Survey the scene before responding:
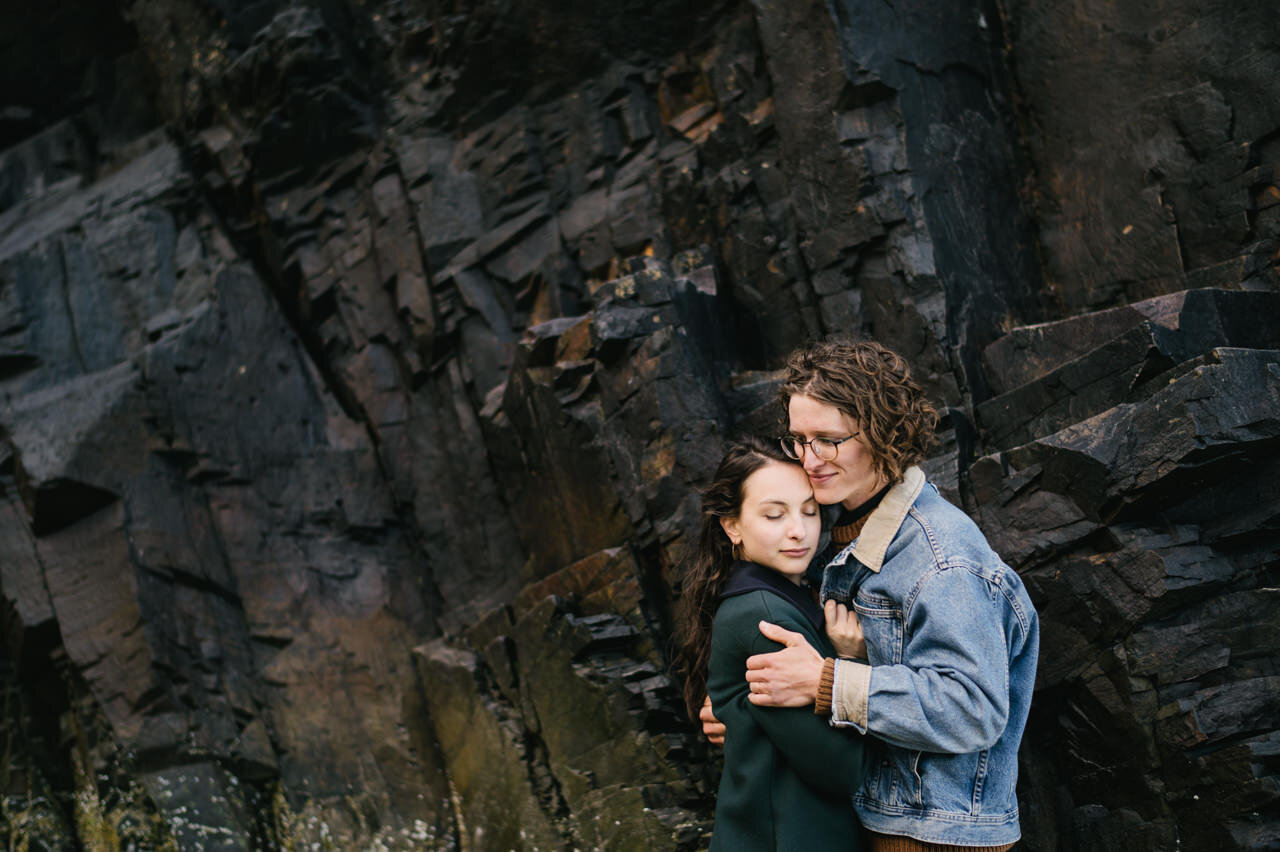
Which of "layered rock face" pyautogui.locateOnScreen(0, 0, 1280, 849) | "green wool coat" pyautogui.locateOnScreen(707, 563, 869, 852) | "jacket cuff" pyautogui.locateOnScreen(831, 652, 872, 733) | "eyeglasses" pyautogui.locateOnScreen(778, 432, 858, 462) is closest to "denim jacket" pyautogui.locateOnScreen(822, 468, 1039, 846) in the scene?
"jacket cuff" pyautogui.locateOnScreen(831, 652, 872, 733)

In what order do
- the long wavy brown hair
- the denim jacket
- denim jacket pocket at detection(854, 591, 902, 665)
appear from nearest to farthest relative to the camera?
the denim jacket < denim jacket pocket at detection(854, 591, 902, 665) < the long wavy brown hair

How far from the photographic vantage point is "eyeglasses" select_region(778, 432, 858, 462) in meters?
3.76

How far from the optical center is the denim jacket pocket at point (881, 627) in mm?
3520

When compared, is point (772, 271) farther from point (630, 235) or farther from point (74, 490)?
point (74, 490)

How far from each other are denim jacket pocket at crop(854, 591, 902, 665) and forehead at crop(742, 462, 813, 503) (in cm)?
48

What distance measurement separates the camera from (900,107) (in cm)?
741

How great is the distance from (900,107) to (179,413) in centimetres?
767

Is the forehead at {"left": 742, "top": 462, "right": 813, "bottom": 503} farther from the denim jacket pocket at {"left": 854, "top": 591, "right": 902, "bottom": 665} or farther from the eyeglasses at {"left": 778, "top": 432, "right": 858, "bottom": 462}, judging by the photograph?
the denim jacket pocket at {"left": 854, "top": 591, "right": 902, "bottom": 665}

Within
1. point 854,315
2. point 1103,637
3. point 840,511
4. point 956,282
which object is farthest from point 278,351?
point 1103,637

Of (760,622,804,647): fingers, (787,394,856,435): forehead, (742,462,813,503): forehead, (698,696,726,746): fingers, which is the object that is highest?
(787,394,856,435): forehead

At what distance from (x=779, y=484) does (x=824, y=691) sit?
2.95 ft

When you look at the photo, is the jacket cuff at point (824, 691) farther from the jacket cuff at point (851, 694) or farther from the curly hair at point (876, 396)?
the curly hair at point (876, 396)

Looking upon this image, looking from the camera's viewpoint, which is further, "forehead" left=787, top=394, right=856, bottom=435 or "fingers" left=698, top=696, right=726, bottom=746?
"fingers" left=698, top=696, right=726, bottom=746

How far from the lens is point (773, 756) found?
138 inches
